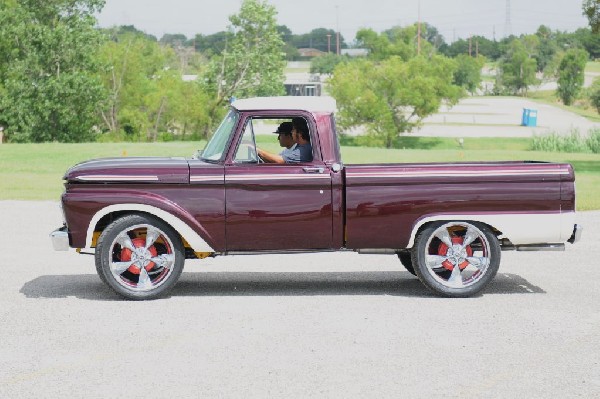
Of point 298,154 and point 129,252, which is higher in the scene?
point 298,154

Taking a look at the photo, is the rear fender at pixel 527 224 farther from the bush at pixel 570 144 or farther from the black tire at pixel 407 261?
the bush at pixel 570 144

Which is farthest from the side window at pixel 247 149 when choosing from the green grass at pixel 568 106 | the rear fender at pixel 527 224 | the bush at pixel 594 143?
the green grass at pixel 568 106

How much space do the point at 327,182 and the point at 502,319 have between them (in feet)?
6.23

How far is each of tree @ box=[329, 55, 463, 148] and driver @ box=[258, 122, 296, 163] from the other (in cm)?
6699

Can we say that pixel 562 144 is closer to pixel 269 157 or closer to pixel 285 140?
pixel 285 140

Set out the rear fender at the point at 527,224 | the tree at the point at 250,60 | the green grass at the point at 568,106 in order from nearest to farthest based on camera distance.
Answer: the rear fender at the point at 527,224, the tree at the point at 250,60, the green grass at the point at 568,106

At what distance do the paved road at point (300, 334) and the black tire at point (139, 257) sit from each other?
0.56 ft

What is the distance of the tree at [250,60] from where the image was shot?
75.3 meters

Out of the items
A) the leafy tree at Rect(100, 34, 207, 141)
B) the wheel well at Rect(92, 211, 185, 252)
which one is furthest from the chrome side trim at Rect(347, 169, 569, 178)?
the leafy tree at Rect(100, 34, 207, 141)

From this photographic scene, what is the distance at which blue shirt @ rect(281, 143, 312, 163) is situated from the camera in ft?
30.8

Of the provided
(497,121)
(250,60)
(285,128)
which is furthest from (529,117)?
(285,128)

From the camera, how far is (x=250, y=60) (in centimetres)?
7562

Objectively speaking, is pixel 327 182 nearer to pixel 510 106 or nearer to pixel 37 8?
pixel 37 8

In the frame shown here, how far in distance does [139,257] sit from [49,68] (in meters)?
49.8
